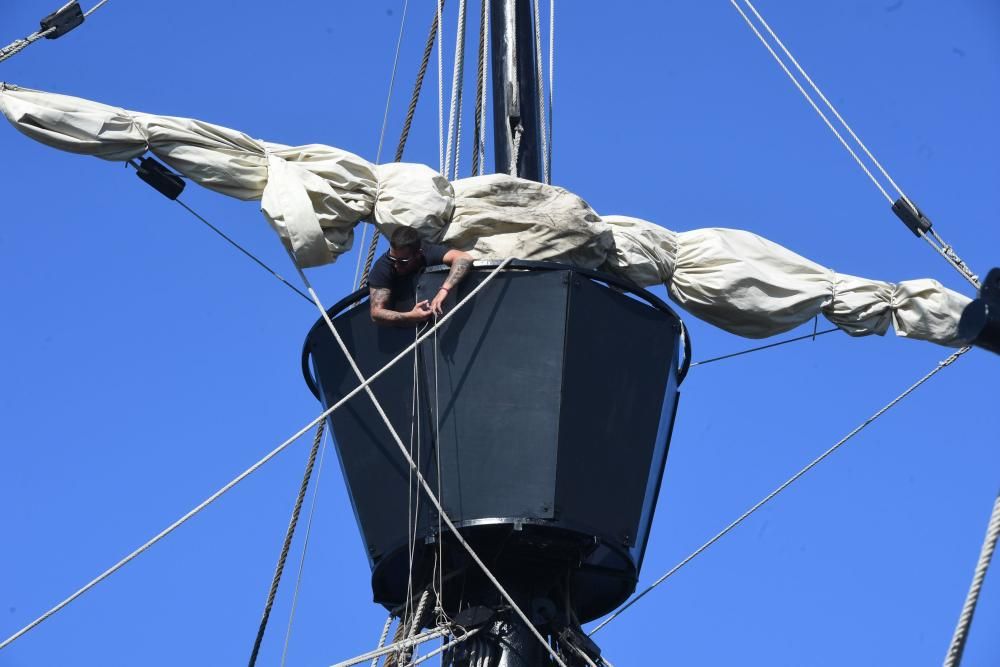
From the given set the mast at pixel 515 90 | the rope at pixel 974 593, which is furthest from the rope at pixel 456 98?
the rope at pixel 974 593

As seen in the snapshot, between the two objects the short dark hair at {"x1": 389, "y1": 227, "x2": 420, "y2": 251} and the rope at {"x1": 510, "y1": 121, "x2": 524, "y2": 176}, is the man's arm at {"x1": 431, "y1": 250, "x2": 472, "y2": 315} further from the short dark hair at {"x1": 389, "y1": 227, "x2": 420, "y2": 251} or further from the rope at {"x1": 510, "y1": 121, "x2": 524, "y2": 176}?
the rope at {"x1": 510, "y1": 121, "x2": 524, "y2": 176}

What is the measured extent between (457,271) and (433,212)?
53 centimetres

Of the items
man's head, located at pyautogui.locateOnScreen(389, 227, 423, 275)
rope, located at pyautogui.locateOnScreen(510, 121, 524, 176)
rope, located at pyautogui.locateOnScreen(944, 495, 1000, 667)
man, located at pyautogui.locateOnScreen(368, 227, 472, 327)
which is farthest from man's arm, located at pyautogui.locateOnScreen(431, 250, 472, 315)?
rope, located at pyautogui.locateOnScreen(944, 495, 1000, 667)

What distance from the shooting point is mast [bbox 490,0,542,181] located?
1216cm

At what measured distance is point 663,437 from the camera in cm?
1070

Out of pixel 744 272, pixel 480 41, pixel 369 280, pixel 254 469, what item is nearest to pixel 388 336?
pixel 369 280

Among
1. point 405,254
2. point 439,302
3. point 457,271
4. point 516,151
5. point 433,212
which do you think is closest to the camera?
point 439,302

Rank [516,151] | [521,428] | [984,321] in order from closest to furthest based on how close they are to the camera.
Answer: [984,321] → [521,428] → [516,151]

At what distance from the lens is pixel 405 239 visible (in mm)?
10484

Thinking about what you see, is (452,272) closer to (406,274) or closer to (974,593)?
(406,274)

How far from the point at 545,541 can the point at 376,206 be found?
2364 mm

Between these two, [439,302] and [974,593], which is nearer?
[974,593]

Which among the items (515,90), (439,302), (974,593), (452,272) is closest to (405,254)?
(452,272)

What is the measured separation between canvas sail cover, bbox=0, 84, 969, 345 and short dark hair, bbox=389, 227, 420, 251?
5cm
